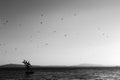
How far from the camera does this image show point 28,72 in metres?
98.7

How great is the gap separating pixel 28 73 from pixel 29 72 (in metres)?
Answer: 1.18

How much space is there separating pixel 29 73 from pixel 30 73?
0.76 meters

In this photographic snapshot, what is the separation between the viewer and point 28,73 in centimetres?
9838

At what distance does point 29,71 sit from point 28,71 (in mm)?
1343

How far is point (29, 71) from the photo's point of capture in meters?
99.8

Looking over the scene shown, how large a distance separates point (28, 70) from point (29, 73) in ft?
5.60

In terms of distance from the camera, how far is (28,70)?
100 m

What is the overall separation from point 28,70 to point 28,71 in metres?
1.65

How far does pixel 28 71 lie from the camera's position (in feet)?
323

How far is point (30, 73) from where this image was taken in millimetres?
99562

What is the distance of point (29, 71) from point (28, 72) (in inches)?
46.5

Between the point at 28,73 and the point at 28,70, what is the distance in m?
2.01

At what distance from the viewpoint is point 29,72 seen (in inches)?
3917
